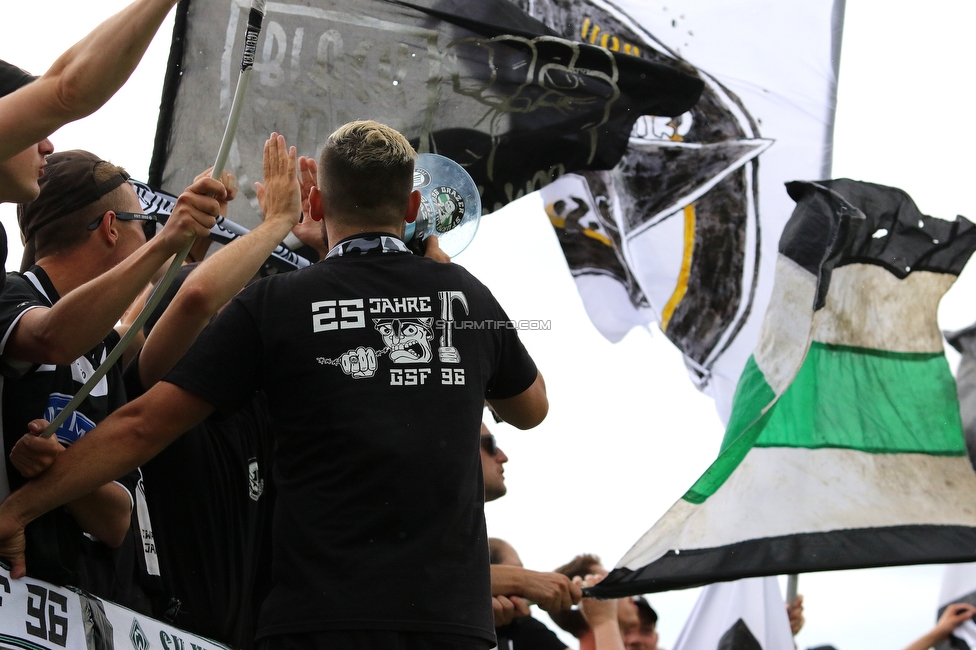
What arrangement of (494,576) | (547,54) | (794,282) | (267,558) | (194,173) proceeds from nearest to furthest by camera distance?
(267,558) → (494,576) → (194,173) → (794,282) → (547,54)

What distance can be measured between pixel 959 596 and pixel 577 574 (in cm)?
264

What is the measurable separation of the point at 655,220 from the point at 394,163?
→ 13.7ft

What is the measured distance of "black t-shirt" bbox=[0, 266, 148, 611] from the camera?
8.40 ft

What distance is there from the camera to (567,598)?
154 inches

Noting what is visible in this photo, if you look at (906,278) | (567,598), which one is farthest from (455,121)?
(567,598)

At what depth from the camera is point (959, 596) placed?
661 centimetres

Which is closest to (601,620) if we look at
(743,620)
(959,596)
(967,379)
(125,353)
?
(743,620)

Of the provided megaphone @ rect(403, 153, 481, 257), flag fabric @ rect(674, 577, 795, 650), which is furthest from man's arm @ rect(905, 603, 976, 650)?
megaphone @ rect(403, 153, 481, 257)

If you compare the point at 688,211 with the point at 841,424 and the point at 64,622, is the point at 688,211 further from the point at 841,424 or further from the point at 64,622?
the point at 64,622

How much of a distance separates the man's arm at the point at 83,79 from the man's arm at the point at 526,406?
1.18 meters

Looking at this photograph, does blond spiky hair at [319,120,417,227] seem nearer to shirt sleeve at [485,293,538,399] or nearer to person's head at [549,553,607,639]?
shirt sleeve at [485,293,538,399]

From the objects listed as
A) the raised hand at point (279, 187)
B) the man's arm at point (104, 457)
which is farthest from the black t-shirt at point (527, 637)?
the man's arm at point (104, 457)

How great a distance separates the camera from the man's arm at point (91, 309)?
2447 mm

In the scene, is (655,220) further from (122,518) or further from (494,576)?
(122,518)
